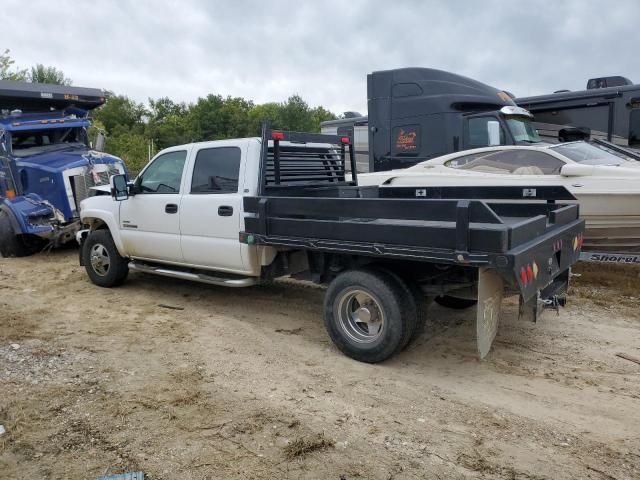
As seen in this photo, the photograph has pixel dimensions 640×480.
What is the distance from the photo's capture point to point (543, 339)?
5.16 m

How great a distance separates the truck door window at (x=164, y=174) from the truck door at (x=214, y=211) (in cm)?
23

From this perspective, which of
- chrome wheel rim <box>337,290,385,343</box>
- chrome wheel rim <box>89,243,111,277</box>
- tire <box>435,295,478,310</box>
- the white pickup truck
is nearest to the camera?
the white pickup truck

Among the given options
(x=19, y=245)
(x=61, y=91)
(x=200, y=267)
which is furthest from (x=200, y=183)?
(x=61, y=91)

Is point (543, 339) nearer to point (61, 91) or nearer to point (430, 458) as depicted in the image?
point (430, 458)

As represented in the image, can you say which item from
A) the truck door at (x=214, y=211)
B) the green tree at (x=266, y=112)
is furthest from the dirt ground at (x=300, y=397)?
the green tree at (x=266, y=112)

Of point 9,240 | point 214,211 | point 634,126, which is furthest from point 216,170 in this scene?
point 634,126

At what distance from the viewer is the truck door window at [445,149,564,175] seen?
724 centimetres

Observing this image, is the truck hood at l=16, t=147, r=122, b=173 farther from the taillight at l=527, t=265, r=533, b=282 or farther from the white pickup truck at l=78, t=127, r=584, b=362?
the taillight at l=527, t=265, r=533, b=282

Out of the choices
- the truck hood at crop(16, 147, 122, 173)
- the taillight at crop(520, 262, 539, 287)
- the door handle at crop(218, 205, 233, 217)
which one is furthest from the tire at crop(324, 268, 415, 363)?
the truck hood at crop(16, 147, 122, 173)

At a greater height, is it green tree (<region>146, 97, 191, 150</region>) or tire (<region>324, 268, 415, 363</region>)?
green tree (<region>146, 97, 191, 150</region>)

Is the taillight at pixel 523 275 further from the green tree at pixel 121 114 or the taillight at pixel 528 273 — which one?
the green tree at pixel 121 114

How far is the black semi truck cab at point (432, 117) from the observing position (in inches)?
362

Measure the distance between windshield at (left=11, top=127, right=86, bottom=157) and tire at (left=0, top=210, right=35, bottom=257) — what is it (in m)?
1.33

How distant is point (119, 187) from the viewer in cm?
656
